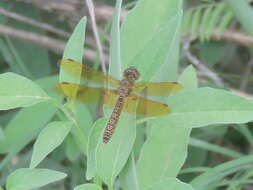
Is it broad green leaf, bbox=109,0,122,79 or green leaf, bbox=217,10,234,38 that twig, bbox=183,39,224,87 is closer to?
green leaf, bbox=217,10,234,38

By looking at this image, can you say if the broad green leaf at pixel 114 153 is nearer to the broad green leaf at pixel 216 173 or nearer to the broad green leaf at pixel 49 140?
the broad green leaf at pixel 49 140

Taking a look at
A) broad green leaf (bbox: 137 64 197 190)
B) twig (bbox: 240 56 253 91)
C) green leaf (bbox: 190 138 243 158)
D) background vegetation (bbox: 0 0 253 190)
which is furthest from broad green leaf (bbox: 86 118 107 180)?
twig (bbox: 240 56 253 91)

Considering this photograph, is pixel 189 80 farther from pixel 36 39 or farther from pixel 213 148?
pixel 36 39

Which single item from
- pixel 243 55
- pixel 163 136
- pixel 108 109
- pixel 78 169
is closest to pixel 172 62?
pixel 163 136

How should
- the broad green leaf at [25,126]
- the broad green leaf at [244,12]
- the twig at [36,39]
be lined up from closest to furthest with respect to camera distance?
the broad green leaf at [244,12]
the broad green leaf at [25,126]
the twig at [36,39]

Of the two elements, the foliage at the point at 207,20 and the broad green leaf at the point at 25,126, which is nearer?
the broad green leaf at the point at 25,126

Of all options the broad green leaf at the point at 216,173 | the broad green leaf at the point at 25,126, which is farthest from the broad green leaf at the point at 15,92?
the broad green leaf at the point at 216,173

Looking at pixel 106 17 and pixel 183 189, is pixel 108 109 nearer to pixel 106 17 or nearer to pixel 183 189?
pixel 183 189

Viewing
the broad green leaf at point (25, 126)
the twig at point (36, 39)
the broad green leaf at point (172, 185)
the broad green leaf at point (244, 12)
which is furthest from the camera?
the twig at point (36, 39)
